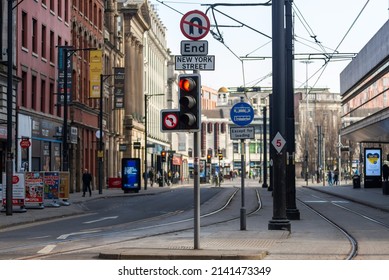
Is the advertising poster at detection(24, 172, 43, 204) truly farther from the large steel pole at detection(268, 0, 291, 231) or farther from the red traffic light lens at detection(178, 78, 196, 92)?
the red traffic light lens at detection(178, 78, 196, 92)

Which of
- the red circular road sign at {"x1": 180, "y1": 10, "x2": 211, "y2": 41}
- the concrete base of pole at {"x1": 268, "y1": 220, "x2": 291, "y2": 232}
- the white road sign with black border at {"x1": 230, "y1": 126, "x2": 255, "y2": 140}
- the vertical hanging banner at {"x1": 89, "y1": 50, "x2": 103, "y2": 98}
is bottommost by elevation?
the concrete base of pole at {"x1": 268, "y1": 220, "x2": 291, "y2": 232}

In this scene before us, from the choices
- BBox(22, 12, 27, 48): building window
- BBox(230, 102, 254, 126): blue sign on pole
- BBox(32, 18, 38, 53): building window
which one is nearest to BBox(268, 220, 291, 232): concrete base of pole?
BBox(230, 102, 254, 126): blue sign on pole

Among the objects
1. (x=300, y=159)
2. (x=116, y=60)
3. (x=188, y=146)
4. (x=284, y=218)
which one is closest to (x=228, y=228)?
(x=284, y=218)

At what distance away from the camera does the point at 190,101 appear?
625 inches

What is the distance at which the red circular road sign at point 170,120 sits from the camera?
16000mm

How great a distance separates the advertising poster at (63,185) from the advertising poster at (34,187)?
132 inches

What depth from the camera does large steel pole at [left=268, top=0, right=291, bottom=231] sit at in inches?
925

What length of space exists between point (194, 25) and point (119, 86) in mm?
56647

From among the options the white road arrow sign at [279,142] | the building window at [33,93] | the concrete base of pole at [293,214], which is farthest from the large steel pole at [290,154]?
the building window at [33,93]

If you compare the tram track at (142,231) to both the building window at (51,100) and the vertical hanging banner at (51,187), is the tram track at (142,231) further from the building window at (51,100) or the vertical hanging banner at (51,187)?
the building window at (51,100)

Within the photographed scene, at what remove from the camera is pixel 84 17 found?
2776 inches

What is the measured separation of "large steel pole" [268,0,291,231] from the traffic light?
7.90 metres
